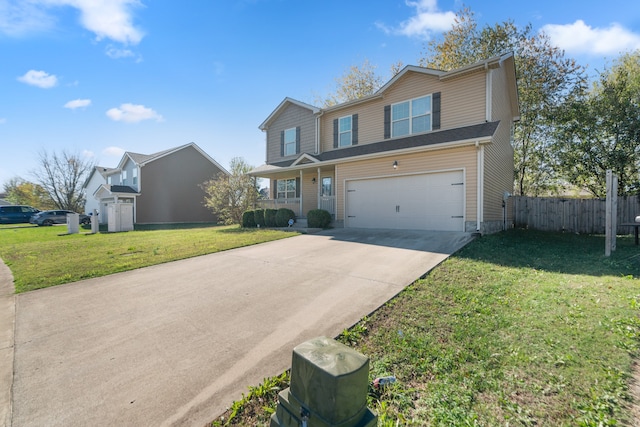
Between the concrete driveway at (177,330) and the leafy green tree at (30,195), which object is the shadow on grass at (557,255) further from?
the leafy green tree at (30,195)

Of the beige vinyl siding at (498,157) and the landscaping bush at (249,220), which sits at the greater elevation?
the beige vinyl siding at (498,157)

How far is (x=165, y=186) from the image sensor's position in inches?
945

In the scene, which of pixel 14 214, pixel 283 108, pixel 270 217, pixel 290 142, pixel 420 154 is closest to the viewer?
pixel 420 154

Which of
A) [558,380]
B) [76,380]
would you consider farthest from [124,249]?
[558,380]

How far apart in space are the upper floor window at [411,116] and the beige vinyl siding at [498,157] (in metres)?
2.32

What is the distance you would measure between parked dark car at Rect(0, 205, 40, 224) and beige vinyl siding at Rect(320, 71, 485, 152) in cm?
2945

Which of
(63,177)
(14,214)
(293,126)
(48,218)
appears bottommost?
(48,218)

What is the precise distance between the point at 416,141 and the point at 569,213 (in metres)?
7.62

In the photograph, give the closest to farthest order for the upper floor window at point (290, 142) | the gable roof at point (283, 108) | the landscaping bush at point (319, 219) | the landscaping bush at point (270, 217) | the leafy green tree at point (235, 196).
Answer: the landscaping bush at point (319, 219)
the landscaping bush at point (270, 217)
the gable roof at point (283, 108)
the upper floor window at point (290, 142)
the leafy green tree at point (235, 196)

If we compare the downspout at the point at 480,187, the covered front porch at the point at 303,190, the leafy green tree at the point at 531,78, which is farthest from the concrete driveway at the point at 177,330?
the leafy green tree at the point at 531,78

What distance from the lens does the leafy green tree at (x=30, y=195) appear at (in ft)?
108

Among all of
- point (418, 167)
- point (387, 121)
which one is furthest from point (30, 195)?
point (418, 167)

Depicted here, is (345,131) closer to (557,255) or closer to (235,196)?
(235,196)

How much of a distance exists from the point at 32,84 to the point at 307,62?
12.5 metres
